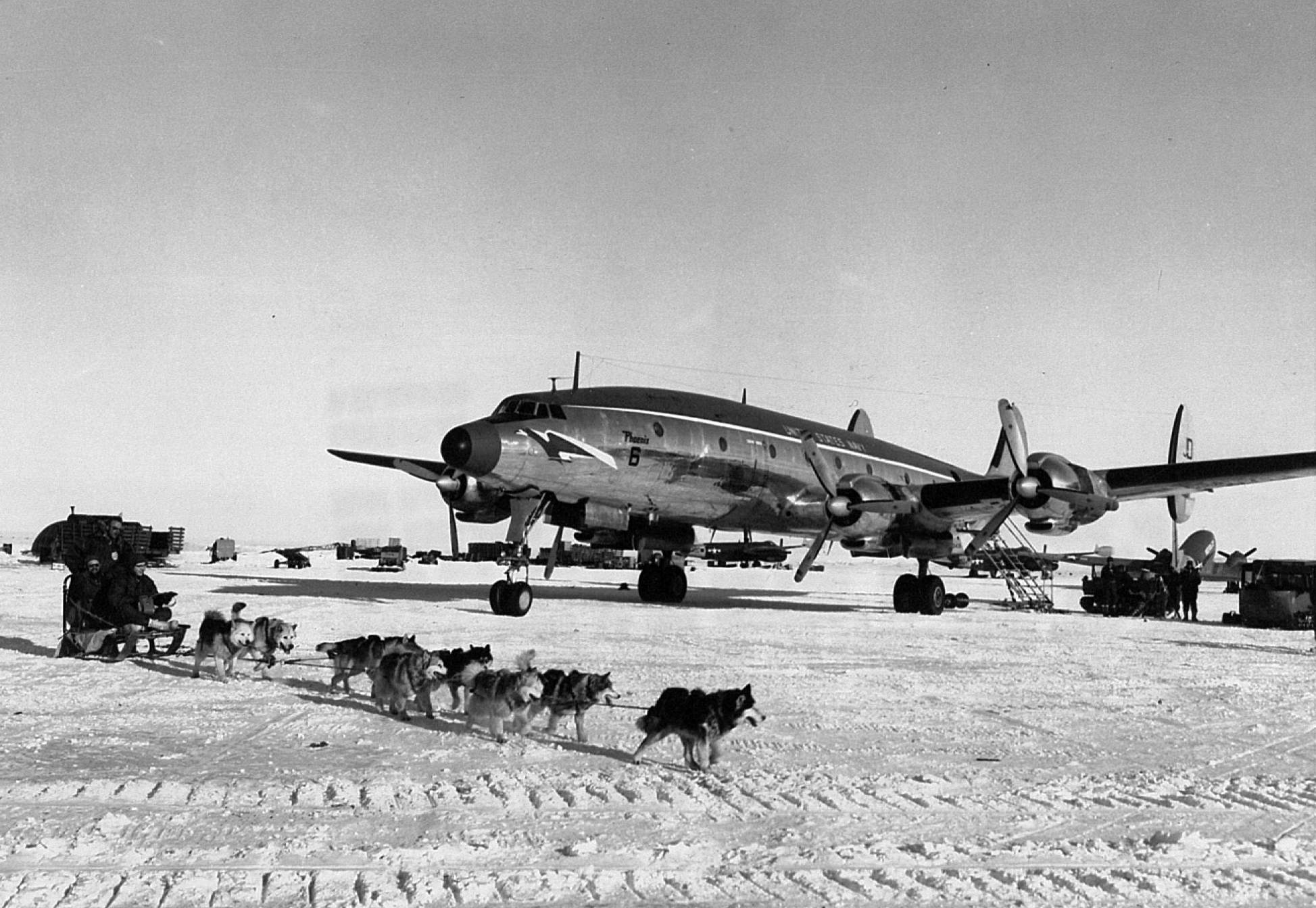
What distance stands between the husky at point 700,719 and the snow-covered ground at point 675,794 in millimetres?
172

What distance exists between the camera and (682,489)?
21.0m

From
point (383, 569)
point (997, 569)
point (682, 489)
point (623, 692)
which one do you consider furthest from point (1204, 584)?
point (623, 692)

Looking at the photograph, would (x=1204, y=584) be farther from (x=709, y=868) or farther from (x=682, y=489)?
(x=709, y=868)

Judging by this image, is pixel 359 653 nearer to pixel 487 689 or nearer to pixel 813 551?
pixel 487 689

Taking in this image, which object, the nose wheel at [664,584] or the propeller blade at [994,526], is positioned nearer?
the propeller blade at [994,526]

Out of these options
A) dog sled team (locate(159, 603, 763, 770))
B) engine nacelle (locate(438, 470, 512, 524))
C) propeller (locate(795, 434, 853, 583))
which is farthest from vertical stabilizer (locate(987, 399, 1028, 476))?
dog sled team (locate(159, 603, 763, 770))

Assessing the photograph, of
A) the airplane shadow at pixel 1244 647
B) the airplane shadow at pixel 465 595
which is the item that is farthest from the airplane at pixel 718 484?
the airplane shadow at pixel 1244 647

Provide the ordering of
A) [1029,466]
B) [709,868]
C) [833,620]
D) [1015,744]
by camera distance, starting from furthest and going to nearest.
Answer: [1029,466]
[833,620]
[1015,744]
[709,868]

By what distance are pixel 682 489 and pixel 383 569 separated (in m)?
35.5

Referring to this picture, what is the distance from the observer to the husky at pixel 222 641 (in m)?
9.27

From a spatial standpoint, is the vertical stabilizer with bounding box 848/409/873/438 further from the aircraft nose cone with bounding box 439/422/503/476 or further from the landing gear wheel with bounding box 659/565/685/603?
the aircraft nose cone with bounding box 439/422/503/476

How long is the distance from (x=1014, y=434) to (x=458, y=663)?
16116mm

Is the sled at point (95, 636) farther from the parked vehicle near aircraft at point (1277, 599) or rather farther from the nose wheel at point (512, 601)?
the parked vehicle near aircraft at point (1277, 599)

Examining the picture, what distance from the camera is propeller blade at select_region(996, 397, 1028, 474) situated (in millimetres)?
20812
